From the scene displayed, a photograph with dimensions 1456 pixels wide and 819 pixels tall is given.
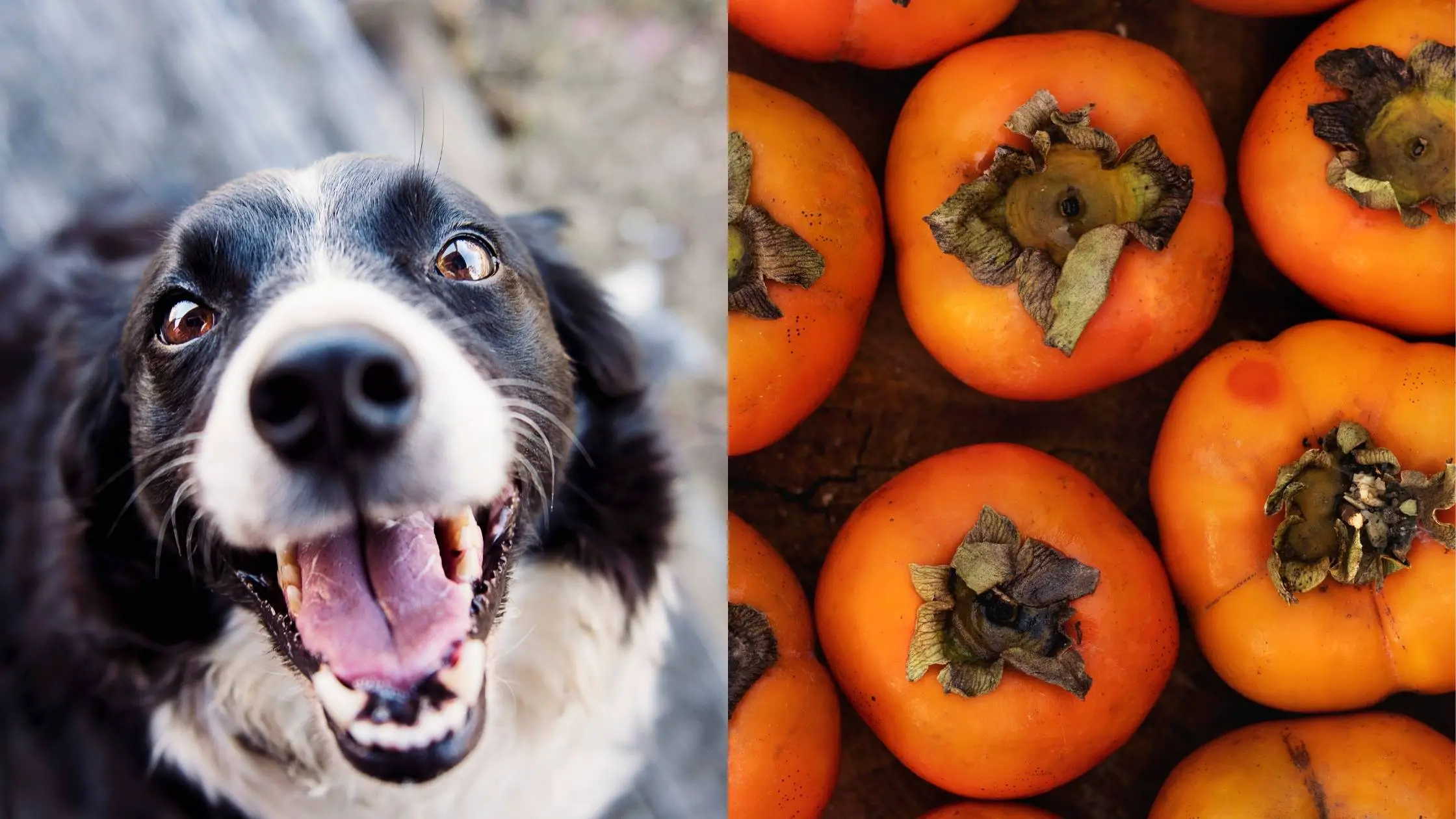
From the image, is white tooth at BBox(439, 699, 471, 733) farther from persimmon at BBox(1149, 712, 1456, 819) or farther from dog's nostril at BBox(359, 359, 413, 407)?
persimmon at BBox(1149, 712, 1456, 819)

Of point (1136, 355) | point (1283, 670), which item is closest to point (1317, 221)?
point (1136, 355)

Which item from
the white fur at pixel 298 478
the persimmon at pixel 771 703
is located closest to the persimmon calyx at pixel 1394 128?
the persimmon at pixel 771 703

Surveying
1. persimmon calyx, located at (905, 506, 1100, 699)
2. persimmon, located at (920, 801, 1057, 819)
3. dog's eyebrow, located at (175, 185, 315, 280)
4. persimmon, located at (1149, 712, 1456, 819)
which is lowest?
persimmon, located at (920, 801, 1057, 819)

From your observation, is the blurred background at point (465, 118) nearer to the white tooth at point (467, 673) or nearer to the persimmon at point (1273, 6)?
the white tooth at point (467, 673)

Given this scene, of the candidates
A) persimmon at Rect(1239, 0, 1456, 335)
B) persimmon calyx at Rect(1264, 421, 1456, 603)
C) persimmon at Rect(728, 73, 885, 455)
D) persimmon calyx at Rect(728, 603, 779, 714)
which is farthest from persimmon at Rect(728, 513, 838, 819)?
persimmon at Rect(1239, 0, 1456, 335)

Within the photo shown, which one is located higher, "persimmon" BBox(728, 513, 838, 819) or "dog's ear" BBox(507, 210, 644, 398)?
"dog's ear" BBox(507, 210, 644, 398)

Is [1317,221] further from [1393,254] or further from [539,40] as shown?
[539,40]
